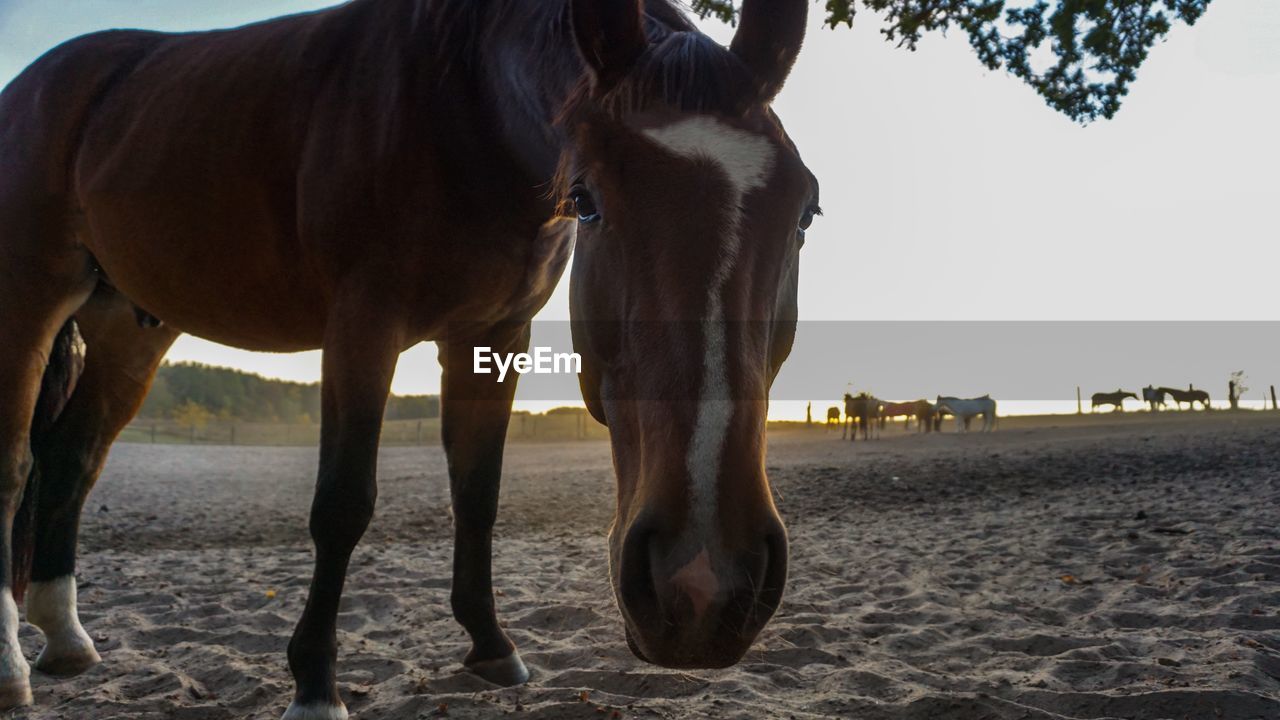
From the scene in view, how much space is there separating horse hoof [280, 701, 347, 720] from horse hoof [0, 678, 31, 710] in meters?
1.14

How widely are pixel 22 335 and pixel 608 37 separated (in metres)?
2.90

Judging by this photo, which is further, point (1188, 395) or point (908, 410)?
point (1188, 395)

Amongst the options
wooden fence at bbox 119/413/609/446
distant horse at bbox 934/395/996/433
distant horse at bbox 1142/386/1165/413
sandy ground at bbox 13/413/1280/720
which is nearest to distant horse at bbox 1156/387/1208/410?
distant horse at bbox 1142/386/1165/413

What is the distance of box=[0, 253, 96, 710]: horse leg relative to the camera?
128 inches

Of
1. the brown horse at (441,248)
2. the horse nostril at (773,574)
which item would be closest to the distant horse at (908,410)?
the brown horse at (441,248)

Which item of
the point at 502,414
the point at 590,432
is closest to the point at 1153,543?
the point at 502,414

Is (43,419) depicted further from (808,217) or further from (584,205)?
(808,217)

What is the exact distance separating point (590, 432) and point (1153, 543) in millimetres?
35930

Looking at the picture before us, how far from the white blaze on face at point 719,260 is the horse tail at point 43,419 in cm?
345

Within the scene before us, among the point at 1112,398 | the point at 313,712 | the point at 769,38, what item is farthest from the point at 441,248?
the point at 1112,398

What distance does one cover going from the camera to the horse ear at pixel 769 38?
194 cm

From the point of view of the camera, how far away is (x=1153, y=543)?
5375 millimetres

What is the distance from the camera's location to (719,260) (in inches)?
61.9

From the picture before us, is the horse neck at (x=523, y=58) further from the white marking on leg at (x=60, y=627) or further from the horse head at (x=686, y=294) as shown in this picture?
the white marking on leg at (x=60, y=627)
